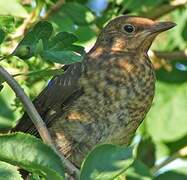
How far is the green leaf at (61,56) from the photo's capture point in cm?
207

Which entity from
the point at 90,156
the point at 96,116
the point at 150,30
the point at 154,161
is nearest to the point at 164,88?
the point at 154,161

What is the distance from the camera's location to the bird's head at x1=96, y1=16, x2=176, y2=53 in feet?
12.9

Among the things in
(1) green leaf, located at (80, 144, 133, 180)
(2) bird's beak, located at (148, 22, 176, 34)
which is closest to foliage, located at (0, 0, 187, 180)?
(1) green leaf, located at (80, 144, 133, 180)

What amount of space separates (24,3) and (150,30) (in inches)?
30.5

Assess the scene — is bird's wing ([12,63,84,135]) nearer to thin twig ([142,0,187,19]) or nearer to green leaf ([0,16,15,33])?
thin twig ([142,0,187,19])

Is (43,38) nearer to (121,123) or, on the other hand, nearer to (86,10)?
(121,123)

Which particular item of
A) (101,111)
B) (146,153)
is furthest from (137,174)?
(146,153)

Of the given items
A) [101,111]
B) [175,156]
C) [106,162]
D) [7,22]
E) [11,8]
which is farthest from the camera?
[175,156]

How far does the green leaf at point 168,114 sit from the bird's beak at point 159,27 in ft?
2.65

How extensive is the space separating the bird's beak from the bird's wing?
41 cm

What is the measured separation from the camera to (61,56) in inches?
82.8

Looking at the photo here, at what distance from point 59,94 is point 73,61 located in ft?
5.75

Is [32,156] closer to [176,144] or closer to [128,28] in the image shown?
[128,28]

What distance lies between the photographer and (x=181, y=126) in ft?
15.2
